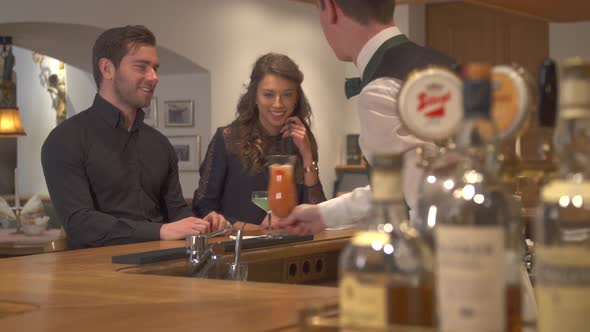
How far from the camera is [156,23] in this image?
24.6 ft

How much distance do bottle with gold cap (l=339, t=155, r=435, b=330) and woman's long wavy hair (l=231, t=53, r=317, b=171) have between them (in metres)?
3.52

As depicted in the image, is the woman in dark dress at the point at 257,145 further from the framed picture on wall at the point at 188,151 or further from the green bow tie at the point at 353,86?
the framed picture on wall at the point at 188,151

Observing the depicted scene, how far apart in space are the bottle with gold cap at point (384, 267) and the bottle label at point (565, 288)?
0.41 feet

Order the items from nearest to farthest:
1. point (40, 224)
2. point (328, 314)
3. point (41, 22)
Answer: point (328, 314), point (40, 224), point (41, 22)

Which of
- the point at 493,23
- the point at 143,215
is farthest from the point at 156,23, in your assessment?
the point at 143,215

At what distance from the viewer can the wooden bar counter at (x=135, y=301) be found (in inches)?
68.5

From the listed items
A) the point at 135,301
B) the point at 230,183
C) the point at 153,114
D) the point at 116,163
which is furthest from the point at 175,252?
the point at 153,114

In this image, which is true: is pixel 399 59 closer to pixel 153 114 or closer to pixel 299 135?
pixel 299 135

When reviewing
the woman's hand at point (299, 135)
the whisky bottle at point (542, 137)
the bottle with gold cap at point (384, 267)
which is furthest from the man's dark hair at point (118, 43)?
the bottle with gold cap at point (384, 267)

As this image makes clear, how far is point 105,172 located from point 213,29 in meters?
4.04

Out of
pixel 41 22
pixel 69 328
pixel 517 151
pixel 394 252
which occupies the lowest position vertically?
pixel 69 328

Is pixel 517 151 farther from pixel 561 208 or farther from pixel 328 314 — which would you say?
pixel 328 314

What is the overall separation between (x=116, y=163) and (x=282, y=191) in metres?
1.95

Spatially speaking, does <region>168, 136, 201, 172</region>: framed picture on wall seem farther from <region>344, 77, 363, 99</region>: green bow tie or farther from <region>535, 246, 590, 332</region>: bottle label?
<region>535, 246, 590, 332</region>: bottle label
